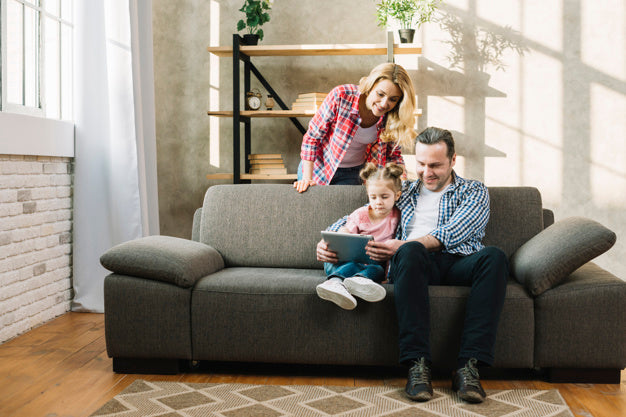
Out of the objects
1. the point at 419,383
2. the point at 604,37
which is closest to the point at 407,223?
the point at 419,383

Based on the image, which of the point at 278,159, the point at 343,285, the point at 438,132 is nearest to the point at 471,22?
the point at 278,159

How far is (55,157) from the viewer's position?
129 inches

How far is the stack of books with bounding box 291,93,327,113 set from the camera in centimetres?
390

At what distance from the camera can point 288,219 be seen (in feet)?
9.02

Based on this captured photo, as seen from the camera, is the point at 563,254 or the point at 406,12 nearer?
the point at 563,254

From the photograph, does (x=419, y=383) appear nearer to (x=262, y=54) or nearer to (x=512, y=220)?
(x=512, y=220)

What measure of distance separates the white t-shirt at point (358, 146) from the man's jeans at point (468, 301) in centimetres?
83

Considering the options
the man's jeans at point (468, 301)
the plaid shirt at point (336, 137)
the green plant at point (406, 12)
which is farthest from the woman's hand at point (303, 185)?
the green plant at point (406, 12)

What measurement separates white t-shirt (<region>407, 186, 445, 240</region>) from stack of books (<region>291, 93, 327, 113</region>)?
1539 mm

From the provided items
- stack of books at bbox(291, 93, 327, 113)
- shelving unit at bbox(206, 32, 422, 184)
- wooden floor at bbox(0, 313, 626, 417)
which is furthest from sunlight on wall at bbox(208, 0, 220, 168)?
wooden floor at bbox(0, 313, 626, 417)

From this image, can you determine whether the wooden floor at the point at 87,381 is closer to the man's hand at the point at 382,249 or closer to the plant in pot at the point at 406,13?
the man's hand at the point at 382,249

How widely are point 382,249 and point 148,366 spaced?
99 cm

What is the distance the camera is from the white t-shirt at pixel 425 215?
2.45 metres

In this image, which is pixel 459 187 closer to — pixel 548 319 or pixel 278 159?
pixel 548 319
